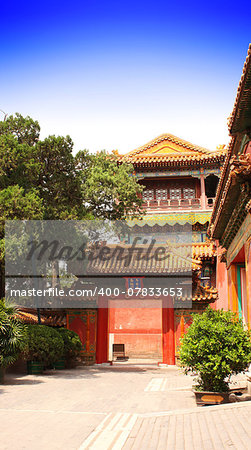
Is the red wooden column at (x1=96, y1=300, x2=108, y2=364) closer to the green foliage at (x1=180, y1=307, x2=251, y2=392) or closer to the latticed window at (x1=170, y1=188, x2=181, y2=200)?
the green foliage at (x1=180, y1=307, x2=251, y2=392)

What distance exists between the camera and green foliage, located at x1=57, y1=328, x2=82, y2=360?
52.0ft

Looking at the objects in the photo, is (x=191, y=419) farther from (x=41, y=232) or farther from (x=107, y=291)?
(x=107, y=291)

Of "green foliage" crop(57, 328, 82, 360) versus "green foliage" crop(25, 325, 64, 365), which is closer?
"green foliage" crop(25, 325, 64, 365)

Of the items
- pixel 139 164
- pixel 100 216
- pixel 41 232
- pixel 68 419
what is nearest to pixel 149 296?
pixel 100 216

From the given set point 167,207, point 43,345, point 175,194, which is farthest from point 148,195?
point 43,345

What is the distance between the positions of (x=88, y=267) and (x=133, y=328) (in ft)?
25.1

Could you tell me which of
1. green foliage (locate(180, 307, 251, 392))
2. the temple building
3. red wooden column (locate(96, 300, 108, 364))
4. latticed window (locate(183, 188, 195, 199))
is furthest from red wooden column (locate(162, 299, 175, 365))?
latticed window (locate(183, 188, 195, 199))

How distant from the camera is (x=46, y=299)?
18812 mm

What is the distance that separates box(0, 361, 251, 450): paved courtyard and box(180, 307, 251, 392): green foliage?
708 millimetres

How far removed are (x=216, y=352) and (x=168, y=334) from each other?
9.07 m

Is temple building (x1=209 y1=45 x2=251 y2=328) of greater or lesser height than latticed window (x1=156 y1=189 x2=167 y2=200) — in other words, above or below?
below

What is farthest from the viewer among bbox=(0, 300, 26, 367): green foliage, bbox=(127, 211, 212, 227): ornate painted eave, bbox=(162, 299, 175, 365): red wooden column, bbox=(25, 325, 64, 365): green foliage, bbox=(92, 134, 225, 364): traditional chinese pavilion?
bbox=(127, 211, 212, 227): ornate painted eave

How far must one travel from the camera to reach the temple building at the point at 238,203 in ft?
23.0

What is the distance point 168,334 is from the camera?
1719cm
